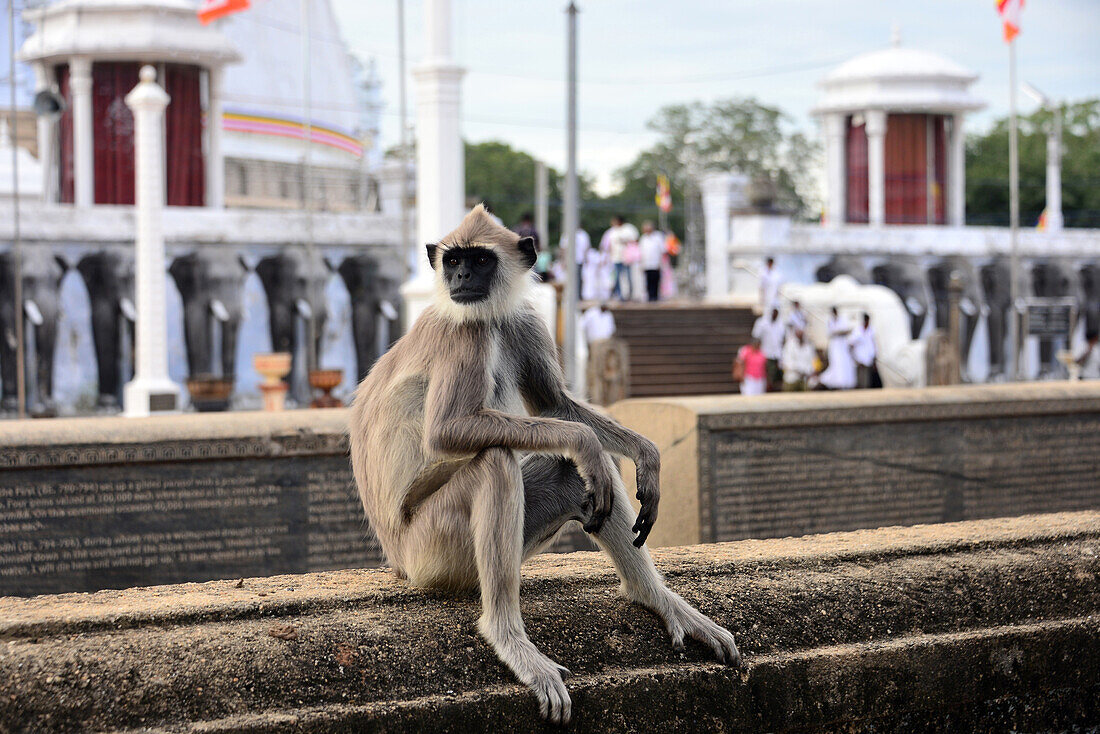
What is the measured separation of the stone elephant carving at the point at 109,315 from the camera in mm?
15297

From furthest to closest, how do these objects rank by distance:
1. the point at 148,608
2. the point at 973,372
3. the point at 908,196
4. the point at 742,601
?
the point at 908,196
the point at 973,372
the point at 742,601
the point at 148,608

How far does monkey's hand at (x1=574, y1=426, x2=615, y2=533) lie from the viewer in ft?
8.21

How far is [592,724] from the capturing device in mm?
2338

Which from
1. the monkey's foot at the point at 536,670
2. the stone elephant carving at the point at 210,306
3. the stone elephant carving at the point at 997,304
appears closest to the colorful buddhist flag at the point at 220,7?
the stone elephant carving at the point at 210,306

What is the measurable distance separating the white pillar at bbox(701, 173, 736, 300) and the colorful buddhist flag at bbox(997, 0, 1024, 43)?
5.39 meters

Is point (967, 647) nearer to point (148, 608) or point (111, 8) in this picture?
point (148, 608)

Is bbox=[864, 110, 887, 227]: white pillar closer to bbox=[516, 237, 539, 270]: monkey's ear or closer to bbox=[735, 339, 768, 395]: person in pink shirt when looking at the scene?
bbox=[735, 339, 768, 395]: person in pink shirt

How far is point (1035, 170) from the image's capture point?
129 feet

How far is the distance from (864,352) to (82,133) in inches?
522

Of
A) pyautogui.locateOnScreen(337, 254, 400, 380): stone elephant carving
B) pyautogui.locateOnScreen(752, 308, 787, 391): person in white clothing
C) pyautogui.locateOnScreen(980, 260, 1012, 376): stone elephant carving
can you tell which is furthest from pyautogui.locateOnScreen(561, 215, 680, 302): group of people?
pyautogui.locateOnScreen(980, 260, 1012, 376): stone elephant carving

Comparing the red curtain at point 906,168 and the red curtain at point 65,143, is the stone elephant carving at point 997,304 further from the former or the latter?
the red curtain at point 65,143

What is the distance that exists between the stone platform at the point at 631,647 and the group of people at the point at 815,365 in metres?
11.5

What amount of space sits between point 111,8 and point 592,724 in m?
19.0

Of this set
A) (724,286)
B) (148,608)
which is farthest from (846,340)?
(148,608)
